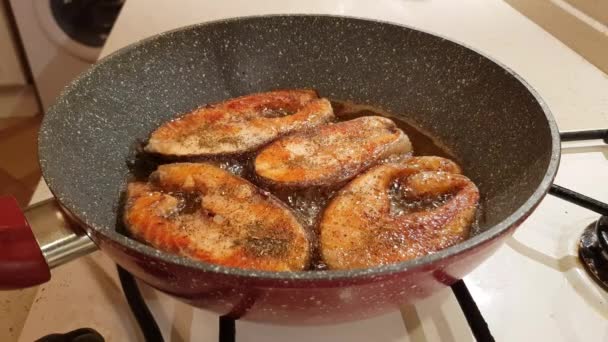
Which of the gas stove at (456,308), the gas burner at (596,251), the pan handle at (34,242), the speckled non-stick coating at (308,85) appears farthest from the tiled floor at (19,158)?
the gas burner at (596,251)

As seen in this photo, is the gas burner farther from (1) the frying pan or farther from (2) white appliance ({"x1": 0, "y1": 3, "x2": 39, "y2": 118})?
(2) white appliance ({"x1": 0, "y1": 3, "x2": 39, "y2": 118})

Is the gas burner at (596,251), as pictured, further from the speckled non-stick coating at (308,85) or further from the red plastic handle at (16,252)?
the red plastic handle at (16,252)

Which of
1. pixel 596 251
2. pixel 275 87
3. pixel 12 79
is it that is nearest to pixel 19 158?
pixel 12 79

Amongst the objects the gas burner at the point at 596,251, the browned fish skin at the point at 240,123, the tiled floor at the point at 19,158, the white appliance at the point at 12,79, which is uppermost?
the browned fish skin at the point at 240,123

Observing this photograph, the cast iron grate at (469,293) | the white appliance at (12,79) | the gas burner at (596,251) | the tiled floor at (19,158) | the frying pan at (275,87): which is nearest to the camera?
the frying pan at (275,87)

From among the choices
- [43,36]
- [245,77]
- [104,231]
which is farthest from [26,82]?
[104,231]
